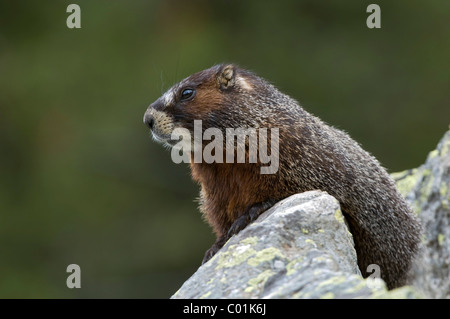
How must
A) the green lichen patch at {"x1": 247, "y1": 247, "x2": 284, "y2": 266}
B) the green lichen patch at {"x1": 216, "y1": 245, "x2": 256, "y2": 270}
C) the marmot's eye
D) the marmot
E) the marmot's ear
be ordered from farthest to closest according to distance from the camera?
the marmot's ear → the marmot's eye → the marmot → the green lichen patch at {"x1": 216, "y1": 245, "x2": 256, "y2": 270} → the green lichen patch at {"x1": 247, "y1": 247, "x2": 284, "y2": 266}

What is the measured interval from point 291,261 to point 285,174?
144 cm

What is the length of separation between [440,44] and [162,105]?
14.1m

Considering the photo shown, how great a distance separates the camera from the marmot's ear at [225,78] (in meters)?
7.02

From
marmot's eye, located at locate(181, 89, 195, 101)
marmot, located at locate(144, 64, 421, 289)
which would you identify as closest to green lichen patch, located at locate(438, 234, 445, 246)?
marmot, located at locate(144, 64, 421, 289)

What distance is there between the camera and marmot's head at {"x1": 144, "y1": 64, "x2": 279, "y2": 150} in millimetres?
6758

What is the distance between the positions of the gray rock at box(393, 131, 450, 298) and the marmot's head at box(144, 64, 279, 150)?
62.3 inches

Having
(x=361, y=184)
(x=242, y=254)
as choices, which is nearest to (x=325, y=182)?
(x=361, y=184)

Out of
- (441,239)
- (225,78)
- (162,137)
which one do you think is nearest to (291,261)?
(441,239)

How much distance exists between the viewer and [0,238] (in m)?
19.8

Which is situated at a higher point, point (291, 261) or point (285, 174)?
point (285, 174)

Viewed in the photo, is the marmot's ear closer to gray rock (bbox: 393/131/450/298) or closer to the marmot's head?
the marmot's head

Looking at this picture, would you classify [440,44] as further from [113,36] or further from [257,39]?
[113,36]

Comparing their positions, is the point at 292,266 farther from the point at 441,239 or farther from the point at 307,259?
the point at 441,239

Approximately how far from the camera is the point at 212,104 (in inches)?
270
